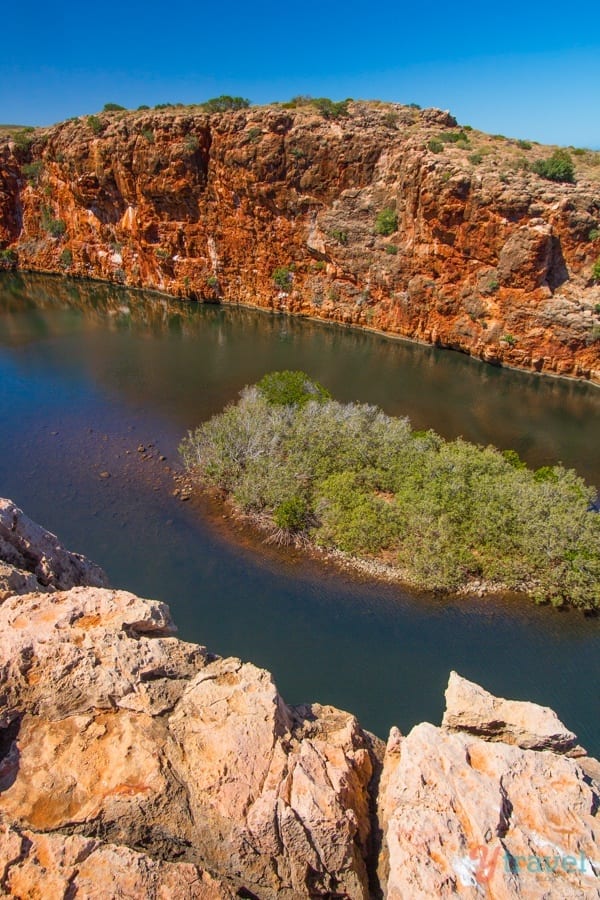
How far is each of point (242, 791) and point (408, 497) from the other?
15.2m

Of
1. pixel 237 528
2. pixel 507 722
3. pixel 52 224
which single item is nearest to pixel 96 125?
pixel 52 224

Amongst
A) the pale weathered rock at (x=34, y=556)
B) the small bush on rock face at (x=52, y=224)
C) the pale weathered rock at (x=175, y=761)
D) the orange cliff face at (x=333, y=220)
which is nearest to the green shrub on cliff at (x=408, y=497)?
the pale weathered rock at (x=34, y=556)

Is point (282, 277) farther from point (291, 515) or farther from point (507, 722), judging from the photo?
point (507, 722)

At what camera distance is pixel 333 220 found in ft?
148

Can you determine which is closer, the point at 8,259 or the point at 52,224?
the point at 52,224

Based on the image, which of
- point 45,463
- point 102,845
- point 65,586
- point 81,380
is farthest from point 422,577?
point 81,380

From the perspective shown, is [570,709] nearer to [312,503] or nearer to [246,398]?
[312,503]

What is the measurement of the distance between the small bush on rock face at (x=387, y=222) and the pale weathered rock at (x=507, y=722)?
139 feet

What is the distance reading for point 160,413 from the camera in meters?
29.5

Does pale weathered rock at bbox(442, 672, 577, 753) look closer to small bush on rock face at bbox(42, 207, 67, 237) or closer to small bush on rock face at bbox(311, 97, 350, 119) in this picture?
small bush on rock face at bbox(311, 97, 350, 119)

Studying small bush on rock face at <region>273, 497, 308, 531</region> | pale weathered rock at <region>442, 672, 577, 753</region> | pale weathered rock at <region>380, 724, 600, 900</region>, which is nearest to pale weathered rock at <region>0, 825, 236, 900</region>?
pale weathered rock at <region>380, 724, 600, 900</region>

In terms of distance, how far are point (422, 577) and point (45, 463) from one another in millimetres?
18350

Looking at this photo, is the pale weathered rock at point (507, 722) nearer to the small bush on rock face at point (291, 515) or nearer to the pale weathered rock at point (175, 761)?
the pale weathered rock at point (175, 761)

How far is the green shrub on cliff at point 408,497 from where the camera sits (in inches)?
687
